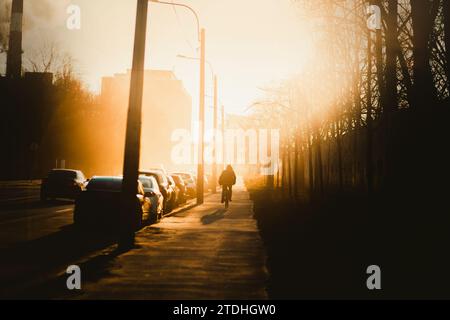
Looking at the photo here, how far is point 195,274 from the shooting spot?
8.11 metres

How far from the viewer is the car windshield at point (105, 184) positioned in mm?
14289

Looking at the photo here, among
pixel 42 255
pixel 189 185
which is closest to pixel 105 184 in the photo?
pixel 42 255

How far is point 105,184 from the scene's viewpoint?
1451 cm

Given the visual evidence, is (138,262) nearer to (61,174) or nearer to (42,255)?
(42,255)

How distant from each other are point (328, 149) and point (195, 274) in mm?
22766

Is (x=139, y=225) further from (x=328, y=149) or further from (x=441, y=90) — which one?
(x=328, y=149)

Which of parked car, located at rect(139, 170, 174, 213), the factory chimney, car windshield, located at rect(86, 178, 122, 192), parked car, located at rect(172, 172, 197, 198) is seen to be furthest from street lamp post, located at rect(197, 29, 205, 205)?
the factory chimney

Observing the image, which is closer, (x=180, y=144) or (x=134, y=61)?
(x=134, y=61)

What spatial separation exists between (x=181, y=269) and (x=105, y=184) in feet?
21.5

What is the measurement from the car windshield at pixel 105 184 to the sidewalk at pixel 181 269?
154cm

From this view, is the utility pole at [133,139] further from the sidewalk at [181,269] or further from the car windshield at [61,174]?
the car windshield at [61,174]

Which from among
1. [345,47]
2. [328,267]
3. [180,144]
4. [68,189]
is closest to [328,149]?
[345,47]

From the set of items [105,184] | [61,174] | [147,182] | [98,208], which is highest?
[61,174]

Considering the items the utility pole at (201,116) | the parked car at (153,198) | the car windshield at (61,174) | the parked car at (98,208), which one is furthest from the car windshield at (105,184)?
the utility pole at (201,116)
